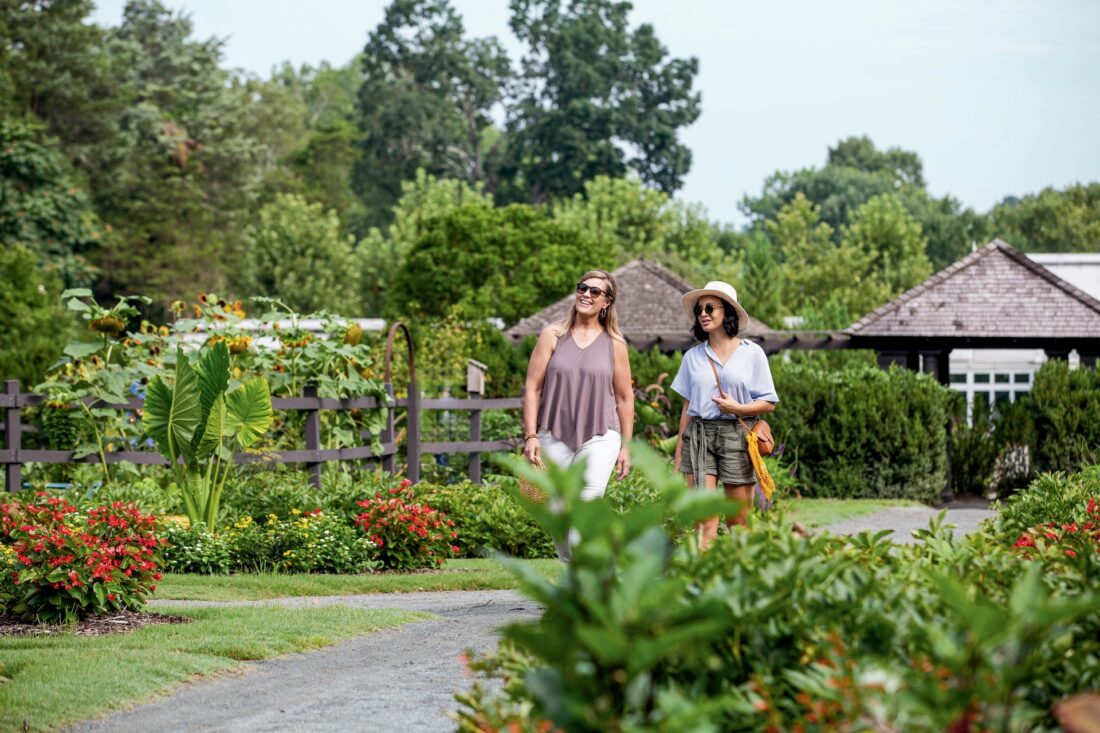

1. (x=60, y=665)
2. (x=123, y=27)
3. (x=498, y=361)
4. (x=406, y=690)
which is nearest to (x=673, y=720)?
(x=406, y=690)

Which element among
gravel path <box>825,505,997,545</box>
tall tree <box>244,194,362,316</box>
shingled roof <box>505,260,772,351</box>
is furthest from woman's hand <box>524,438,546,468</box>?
tall tree <box>244,194,362,316</box>

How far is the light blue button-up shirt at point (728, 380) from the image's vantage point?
858 cm

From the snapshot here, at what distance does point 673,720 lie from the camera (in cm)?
301

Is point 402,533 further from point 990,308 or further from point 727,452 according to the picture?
point 990,308

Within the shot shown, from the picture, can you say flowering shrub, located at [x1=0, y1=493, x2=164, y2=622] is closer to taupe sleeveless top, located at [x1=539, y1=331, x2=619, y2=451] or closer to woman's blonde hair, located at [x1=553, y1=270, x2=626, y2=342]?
taupe sleeveless top, located at [x1=539, y1=331, x2=619, y2=451]

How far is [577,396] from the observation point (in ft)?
27.2

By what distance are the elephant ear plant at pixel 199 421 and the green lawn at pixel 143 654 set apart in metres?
3.40

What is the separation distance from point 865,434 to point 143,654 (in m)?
16.4

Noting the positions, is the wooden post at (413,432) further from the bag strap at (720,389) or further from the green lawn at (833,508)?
the bag strap at (720,389)

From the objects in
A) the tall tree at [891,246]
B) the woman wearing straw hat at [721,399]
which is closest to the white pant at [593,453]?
the woman wearing straw hat at [721,399]

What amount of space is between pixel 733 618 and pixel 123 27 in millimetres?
62413

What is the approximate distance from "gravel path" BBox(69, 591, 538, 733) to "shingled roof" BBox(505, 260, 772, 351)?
19098 mm

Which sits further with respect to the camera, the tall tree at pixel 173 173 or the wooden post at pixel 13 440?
the tall tree at pixel 173 173

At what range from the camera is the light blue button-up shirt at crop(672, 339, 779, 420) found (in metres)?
8.58
